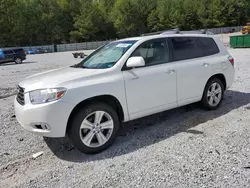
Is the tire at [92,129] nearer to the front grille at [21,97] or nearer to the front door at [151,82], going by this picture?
the front door at [151,82]

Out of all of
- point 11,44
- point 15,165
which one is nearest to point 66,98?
point 15,165

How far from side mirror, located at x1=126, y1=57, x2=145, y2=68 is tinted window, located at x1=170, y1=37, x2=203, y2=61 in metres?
0.97

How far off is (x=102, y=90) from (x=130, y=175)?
1.28 meters

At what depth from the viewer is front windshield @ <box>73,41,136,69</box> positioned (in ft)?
13.0

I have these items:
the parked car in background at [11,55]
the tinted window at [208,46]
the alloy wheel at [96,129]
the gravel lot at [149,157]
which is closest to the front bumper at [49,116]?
the alloy wheel at [96,129]

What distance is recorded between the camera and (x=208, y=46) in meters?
5.08

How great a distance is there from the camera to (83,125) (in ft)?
11.3

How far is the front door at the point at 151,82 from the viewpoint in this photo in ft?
12.6

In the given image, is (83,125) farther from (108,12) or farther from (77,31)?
(108,12)

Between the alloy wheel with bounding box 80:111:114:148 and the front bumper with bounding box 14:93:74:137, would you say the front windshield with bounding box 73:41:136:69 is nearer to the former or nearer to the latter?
the alloy wheel with bounding box 80:111:114:148

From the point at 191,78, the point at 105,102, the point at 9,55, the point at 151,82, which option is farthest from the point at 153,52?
the point at 9,55

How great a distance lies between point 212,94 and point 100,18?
2734 inches

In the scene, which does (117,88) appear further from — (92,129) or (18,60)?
(18,60)

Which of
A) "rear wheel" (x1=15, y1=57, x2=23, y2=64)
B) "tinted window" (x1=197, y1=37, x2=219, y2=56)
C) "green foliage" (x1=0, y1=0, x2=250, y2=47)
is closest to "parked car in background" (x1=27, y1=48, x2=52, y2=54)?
"green foliage" (x1=0, y1=0, x2=250, y2=47)
